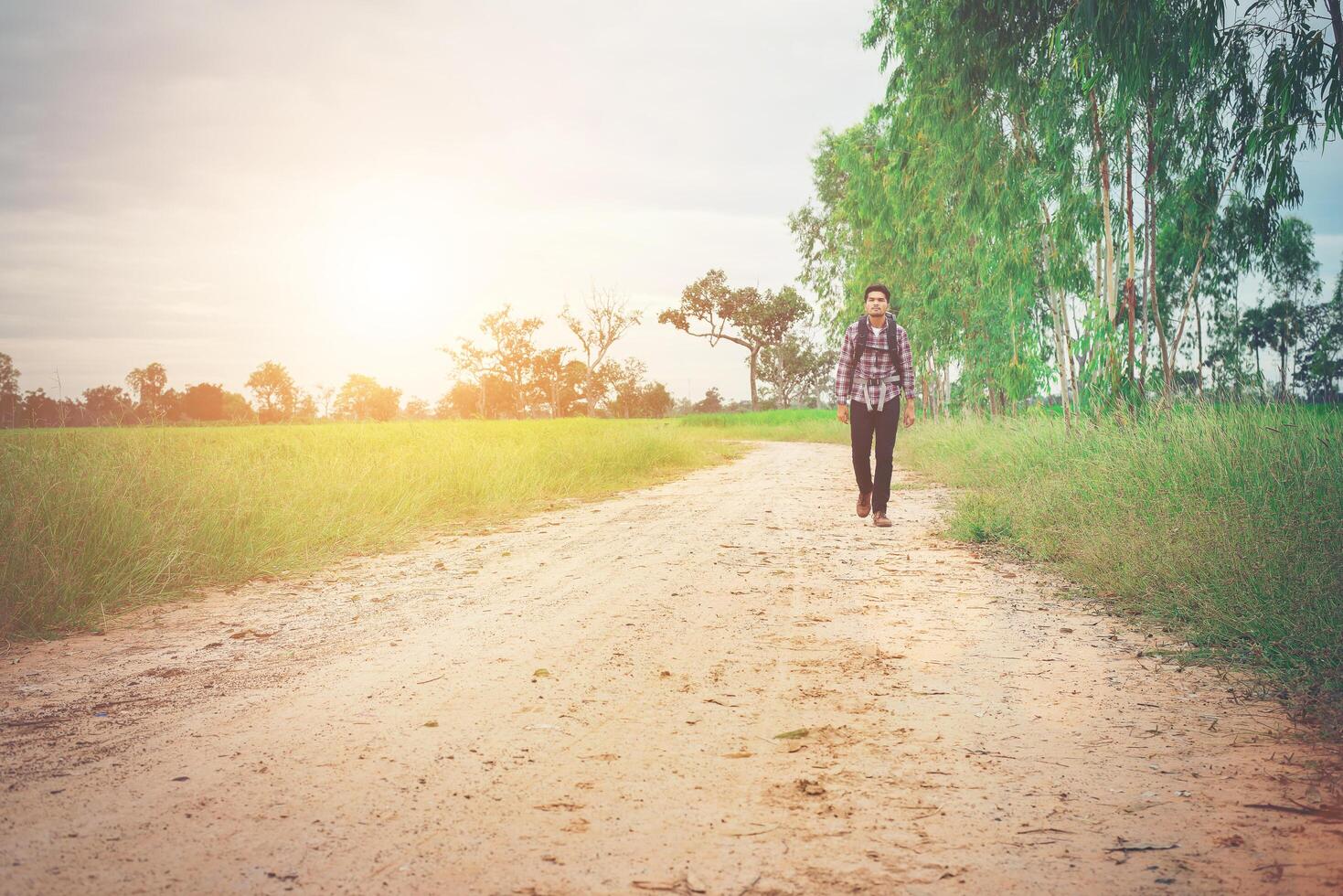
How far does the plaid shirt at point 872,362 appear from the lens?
6.98m

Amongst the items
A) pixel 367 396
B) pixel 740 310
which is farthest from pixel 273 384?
pixel 740 310

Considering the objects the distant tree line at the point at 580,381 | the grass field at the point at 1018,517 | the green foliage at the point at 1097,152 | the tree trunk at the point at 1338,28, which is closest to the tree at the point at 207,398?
the distant tree line at the point at 580,381

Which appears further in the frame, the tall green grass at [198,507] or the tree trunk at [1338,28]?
the tree trunk at [1338,28]

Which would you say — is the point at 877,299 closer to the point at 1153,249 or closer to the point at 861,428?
the point at 861,428

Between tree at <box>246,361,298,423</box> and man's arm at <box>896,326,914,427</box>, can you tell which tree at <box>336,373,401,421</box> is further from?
man's arm at <box>896,326,914,427</box>

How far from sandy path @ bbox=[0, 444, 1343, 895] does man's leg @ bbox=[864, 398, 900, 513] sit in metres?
2.64

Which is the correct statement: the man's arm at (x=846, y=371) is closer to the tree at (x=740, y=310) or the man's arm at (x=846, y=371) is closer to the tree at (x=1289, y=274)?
the tree at (x=1289, y=274)

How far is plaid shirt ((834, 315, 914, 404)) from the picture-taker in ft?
22.9

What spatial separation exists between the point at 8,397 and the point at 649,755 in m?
11.6

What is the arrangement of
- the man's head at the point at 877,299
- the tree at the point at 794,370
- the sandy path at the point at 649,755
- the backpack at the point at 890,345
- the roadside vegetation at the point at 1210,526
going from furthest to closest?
the tree at the point at 794,370
the backpack at the point at 890,345
the man's head at the point at 877,299
the roadside vegetation at the point at 1210,526
the sandy path at the point at 649,755

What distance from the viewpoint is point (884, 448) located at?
7.10 m

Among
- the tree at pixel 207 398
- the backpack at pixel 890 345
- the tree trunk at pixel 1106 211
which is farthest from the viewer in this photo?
the tree at pixel 207 398

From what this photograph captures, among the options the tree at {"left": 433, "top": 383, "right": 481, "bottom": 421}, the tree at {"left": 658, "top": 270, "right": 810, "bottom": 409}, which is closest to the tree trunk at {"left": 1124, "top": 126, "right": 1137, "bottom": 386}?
the tree at {"left": 658, "top": 270, "right": 810, "bottom": 409}

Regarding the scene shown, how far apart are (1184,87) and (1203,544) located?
6.30m
